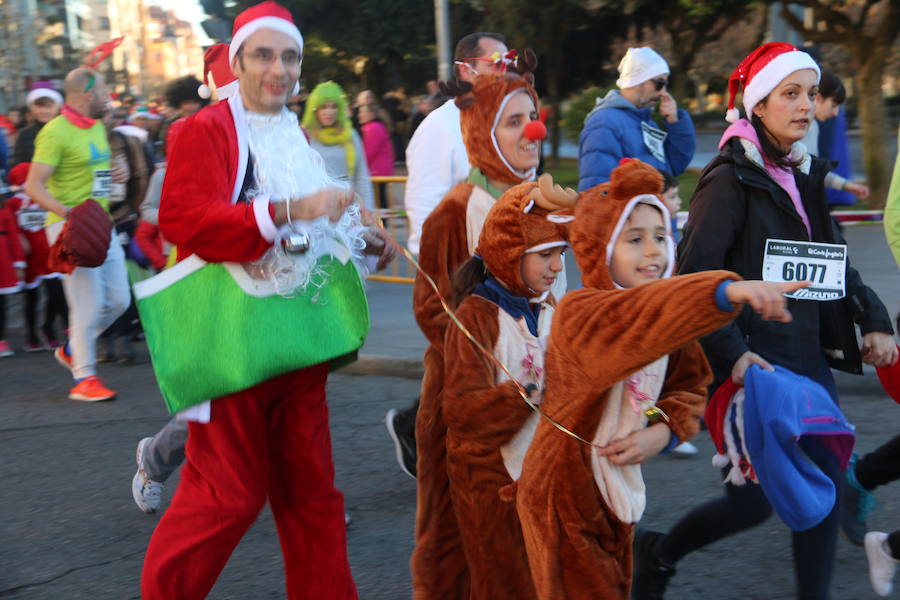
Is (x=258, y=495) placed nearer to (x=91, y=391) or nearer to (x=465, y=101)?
(x=465, y=101)

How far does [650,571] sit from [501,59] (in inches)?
78.6

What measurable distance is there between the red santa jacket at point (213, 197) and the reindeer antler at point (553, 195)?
70 cm

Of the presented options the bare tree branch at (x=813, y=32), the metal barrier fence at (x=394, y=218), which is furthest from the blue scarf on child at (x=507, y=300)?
the bare tree branch at (x=813, y=32)

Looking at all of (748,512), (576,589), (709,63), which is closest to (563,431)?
(576,589)

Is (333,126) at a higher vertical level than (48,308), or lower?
higher

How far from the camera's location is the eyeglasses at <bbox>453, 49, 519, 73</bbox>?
4.06m

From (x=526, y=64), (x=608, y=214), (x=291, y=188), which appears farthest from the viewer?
(x=526, y=64)

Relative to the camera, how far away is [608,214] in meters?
2.70

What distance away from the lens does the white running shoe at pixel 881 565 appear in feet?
12.4

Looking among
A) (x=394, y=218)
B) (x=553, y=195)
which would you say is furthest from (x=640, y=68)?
(x=394, y=218)

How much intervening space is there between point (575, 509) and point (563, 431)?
190 mm

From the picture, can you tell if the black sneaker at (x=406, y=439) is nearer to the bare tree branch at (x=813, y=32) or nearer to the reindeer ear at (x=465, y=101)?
the reindeer ear at (x=465, y=101)

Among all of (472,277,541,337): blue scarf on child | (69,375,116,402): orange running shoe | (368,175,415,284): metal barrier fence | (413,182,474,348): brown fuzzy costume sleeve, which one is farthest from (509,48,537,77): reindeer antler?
(368,175,415,284): metal barrier fence

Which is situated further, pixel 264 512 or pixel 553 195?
pixel 264 512
